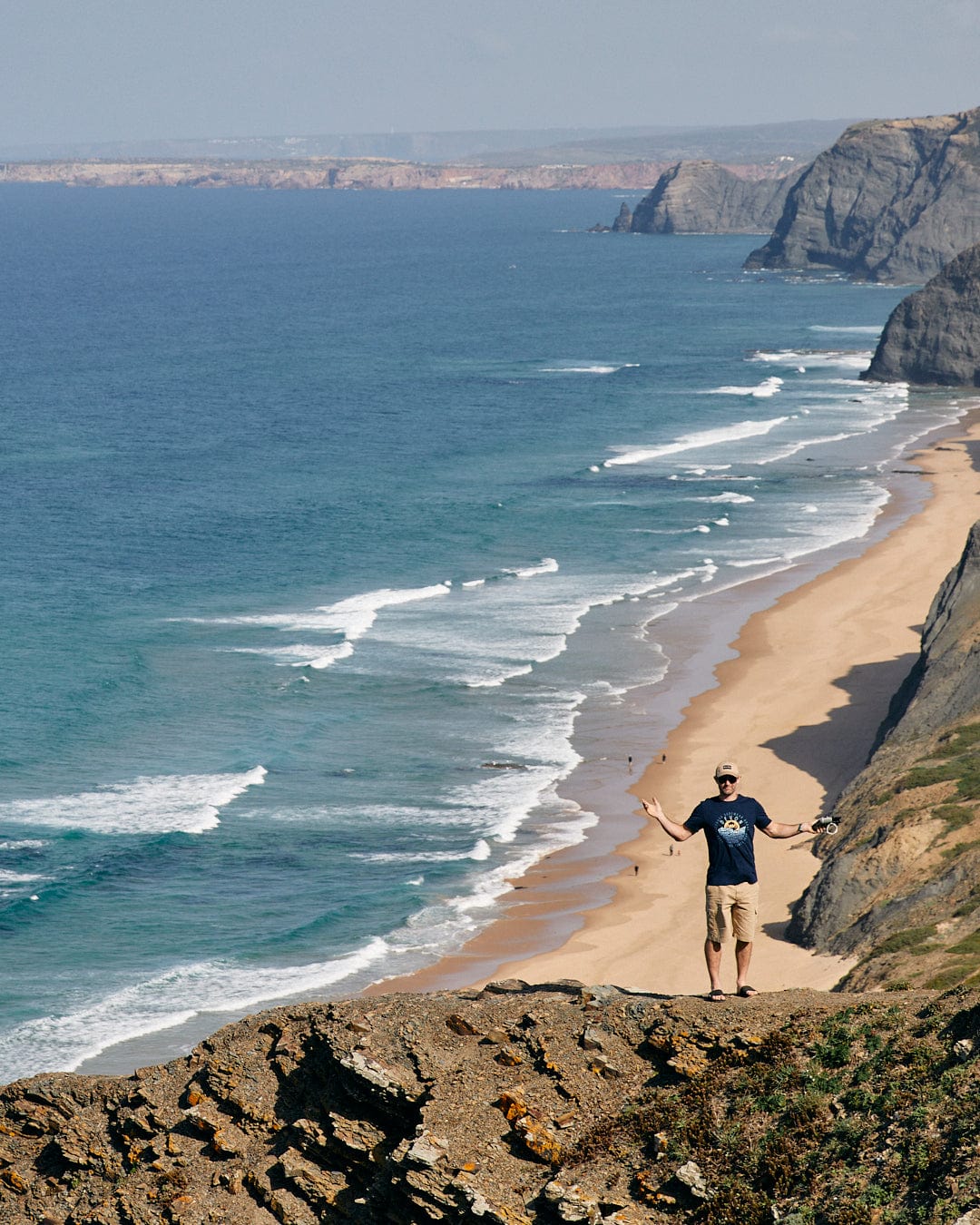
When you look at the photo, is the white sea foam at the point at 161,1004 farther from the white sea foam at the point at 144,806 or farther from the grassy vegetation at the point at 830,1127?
the grassy vegetation at the point at 830,1127

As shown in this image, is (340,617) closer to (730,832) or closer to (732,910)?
(732,910)

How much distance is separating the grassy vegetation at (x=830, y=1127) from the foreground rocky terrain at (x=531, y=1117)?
2 cm

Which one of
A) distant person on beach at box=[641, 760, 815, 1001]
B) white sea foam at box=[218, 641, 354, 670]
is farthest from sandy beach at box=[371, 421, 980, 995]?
white sea foam at box=[218, 641, 354, 670]

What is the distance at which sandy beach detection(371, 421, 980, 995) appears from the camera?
31.9 metres

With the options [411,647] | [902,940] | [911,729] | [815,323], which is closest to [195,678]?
[411,647]

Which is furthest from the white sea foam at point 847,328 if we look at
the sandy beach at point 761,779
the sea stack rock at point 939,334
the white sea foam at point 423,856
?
the white sea foam at point 423,856

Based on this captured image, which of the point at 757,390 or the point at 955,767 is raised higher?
the point at 757,390

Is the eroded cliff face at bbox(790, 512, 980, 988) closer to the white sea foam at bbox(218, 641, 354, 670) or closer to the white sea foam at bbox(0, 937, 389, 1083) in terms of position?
the white sea foam at bbox(0, 937, 389, 1083)

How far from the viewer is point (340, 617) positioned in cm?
5850

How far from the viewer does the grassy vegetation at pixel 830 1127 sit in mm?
13070

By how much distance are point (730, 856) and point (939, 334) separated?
346ft

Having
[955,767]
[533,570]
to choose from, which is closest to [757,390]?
[533,570]

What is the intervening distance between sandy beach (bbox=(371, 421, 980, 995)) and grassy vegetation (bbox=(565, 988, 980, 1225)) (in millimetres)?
13025

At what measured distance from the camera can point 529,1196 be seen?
14.6 metres
